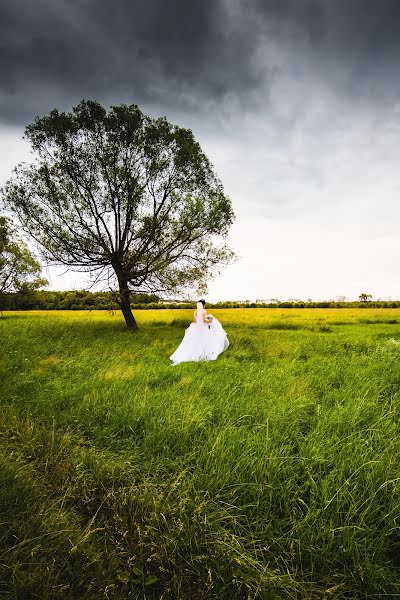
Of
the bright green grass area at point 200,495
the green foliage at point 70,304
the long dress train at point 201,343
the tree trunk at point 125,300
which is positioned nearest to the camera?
the bright green grass area at point 200,495

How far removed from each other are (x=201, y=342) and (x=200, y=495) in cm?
Answer: 948

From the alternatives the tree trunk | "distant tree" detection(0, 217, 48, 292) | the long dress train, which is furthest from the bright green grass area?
"distant tree" detection(0, 217, 48, 292)

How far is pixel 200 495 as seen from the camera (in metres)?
3.53

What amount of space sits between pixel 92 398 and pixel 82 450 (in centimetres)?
228

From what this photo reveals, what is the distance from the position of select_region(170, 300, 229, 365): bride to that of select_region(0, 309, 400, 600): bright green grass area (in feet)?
18.1

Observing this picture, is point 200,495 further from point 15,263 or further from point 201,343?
point 15,263

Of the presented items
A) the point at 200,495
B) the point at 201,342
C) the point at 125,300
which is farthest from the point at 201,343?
the point at 125,300

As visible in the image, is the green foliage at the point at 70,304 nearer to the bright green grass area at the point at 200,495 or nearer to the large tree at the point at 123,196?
the large tree at the point at 123,196

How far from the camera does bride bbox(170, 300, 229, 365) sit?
41.1ft

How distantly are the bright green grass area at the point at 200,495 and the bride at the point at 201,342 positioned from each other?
550cm

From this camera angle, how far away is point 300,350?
12.9 metres

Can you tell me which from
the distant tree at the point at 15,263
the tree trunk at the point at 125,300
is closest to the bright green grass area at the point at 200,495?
the tree trunk at the point at 125,300

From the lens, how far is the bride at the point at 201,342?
12.5 m

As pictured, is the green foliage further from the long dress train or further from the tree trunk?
the long dress train
